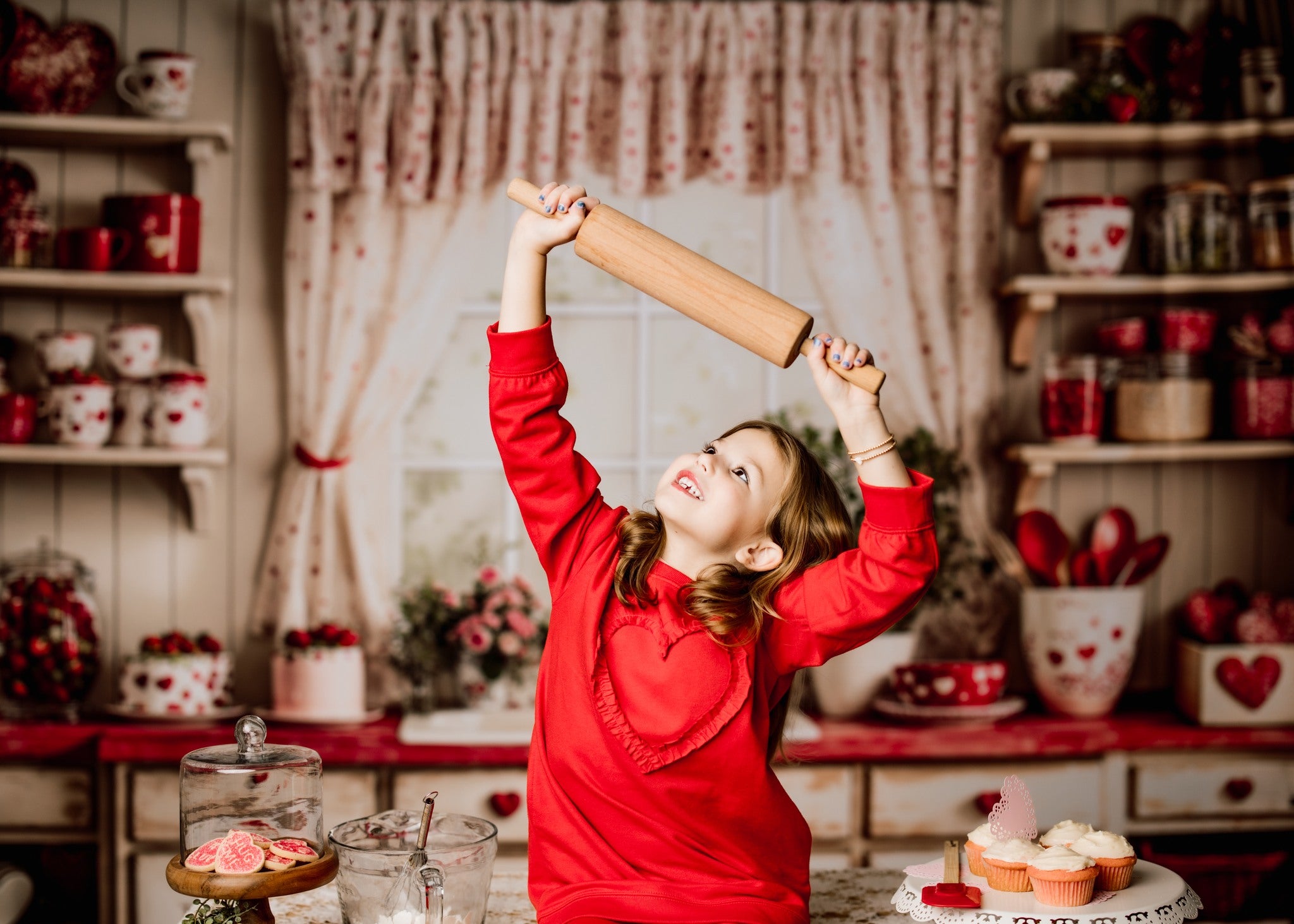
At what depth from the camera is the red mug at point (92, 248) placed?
248 centimetres

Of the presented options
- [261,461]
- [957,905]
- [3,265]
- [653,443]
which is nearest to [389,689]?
[261,461]

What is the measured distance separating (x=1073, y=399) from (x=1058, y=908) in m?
1.58

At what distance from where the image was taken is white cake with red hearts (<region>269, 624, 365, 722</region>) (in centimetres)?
246

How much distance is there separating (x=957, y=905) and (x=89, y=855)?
2107 millimetres

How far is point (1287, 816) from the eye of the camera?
97.0 inches

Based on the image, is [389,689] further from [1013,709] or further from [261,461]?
[1013,709]

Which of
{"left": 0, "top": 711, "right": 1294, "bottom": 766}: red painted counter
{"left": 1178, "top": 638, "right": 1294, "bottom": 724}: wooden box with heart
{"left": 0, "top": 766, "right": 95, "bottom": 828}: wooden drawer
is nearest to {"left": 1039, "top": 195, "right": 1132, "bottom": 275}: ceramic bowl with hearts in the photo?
{"left": 1178, "top": 638, "right": 1294, "bottom": 724}: wooden box with heart

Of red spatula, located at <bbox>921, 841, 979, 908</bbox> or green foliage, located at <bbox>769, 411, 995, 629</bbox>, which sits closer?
red spatula, located at <bbox>921, 841, 979, 908</bbox>

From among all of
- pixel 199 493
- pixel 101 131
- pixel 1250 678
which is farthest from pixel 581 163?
pixel 1250 678

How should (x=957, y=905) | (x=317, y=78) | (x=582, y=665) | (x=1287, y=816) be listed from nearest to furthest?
(x=957, y=905), (x=582, y=665), (x=1287, y=816), (x=317, y=78)

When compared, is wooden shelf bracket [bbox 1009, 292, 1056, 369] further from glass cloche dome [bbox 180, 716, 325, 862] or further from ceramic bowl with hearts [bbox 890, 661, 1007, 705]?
glass cloche dome [bbox 180, 716, 325, 862]

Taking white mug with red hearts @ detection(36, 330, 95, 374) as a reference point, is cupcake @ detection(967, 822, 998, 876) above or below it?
below

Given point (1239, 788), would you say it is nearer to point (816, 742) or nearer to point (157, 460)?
point (816, 742)

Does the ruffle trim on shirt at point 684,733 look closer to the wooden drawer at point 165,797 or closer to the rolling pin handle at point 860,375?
the rolling pin handle at point 860,375
